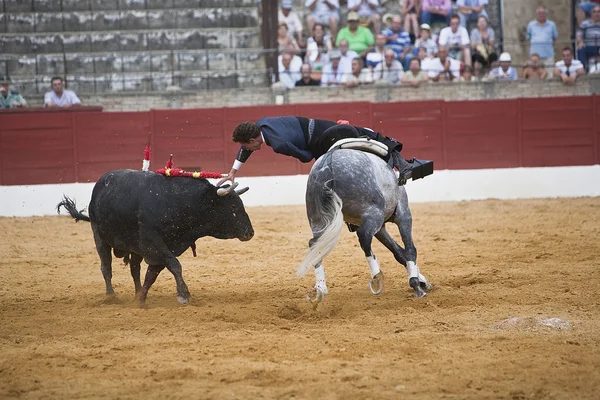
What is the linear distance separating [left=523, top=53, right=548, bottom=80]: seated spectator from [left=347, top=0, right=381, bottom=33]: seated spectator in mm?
2689

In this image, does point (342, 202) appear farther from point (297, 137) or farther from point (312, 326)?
point (312, 326)

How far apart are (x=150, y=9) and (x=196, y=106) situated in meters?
2.75

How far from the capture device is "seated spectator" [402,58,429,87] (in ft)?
49.3

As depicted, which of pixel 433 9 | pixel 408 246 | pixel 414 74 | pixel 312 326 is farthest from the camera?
pixel 433 9

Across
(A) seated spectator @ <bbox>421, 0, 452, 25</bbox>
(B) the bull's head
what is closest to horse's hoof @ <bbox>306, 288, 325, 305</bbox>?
(B) the bull's head

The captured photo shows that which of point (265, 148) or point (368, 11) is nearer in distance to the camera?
point (265, 148)

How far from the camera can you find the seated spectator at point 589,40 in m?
15.9

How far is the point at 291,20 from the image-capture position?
1602 centimetres

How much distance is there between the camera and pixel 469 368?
483 cm

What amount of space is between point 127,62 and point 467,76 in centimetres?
601

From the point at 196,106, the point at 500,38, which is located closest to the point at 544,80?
the point at 500,38

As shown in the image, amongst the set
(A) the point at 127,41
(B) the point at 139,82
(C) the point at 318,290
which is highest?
(A) the point at 127,41

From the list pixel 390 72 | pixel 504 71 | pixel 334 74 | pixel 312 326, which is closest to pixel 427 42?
pixel 390 72

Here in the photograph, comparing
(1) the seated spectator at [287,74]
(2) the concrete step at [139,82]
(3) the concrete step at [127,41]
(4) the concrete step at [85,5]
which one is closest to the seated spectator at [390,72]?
(1) the seated spectator at [287,74]
